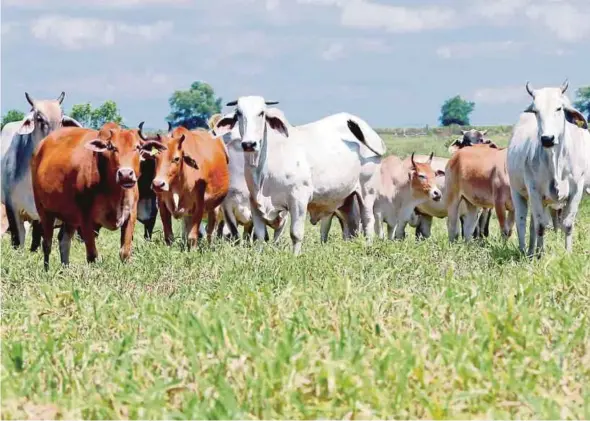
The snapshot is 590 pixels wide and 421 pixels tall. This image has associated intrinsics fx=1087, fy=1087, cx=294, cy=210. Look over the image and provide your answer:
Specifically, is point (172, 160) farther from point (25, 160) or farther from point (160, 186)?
Answer: point (25, 160)

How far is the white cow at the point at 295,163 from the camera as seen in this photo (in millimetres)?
11703

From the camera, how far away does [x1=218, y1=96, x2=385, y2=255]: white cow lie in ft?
38.4

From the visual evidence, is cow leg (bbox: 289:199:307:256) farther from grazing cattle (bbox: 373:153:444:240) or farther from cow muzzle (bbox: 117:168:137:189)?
grazing cattle (bbox: 373:153:444:240)

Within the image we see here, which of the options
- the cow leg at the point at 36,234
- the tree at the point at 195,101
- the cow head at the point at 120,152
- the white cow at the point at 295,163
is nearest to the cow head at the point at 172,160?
the white cow at the point at 295,163

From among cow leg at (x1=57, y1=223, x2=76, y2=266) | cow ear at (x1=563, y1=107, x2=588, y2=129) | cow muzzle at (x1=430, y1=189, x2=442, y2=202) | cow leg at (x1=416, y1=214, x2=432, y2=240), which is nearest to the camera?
cow ear at (x1=563, y1=107, x2=588, y2=129)

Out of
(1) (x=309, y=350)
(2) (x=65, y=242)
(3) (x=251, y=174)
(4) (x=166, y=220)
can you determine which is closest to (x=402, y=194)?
(4) (x=166, y=220)

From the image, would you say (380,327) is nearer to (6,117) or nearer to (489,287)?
(489,287)

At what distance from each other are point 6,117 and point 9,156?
79.5m

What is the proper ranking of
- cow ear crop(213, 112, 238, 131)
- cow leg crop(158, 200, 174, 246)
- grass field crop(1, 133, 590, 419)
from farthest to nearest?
1. cow leg crop(158, 200, 174, 246)
2. cow ear crop(213, 112, 238, 131)
3. grass field crop(1, 133, 590, 419)

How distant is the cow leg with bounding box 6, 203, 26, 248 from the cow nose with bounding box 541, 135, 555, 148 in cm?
692

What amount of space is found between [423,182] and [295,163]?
6.42 m

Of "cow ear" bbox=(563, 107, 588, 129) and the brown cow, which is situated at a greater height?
"cow ear" bbox=(563, 107, 588, 129)

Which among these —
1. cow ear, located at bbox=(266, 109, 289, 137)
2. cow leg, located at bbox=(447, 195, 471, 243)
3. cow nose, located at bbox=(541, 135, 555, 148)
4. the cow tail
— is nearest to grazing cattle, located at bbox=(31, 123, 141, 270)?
cow ear, located at bbox=(266, 109, 289, 137)

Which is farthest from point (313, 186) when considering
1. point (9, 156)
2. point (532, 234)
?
point (9, 156)
